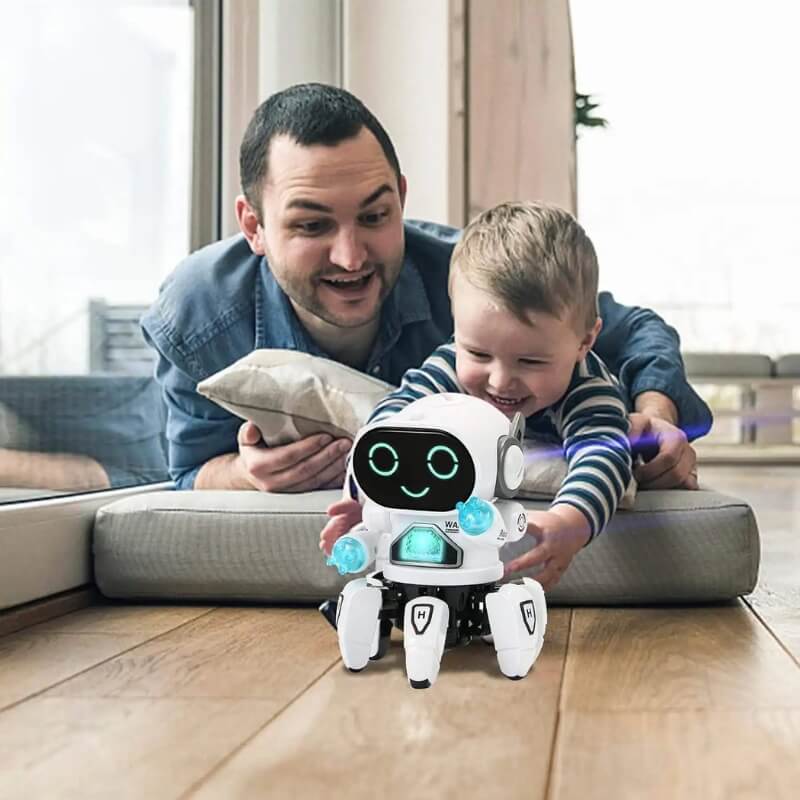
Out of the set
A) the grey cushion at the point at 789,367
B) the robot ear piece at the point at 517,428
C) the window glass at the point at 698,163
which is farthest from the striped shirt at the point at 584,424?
the grey cushion at the point at 789,367

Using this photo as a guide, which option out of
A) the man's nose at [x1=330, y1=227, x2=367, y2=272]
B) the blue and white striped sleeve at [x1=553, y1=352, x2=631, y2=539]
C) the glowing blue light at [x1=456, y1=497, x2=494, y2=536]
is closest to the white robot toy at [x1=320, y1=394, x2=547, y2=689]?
the glowing blue light at [x1=456, y1=497, x2=494, y2=536]

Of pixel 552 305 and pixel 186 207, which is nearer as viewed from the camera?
pixel 552 305

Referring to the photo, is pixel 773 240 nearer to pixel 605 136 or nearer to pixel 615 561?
pixel 605 136

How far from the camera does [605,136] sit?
17.7 ft

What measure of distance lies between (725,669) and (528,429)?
448 millimetres

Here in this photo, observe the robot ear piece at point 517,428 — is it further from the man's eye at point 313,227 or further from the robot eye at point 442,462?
the man's eye at point 313,227

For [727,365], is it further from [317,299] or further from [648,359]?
[317,299]

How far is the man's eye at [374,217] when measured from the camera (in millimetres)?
1565

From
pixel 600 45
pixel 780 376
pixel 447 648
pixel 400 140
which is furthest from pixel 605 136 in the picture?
pixel 447 648

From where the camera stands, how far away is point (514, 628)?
1.03m

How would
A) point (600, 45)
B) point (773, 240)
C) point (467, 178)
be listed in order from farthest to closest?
point (773, 240)
point (600, 45)
point (467, 178)

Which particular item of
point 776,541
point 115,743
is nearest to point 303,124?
point 115,743

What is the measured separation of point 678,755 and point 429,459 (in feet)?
1.13

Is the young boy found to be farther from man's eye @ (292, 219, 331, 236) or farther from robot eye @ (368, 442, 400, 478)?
man's eye @ (292, 219, 331, 236)
